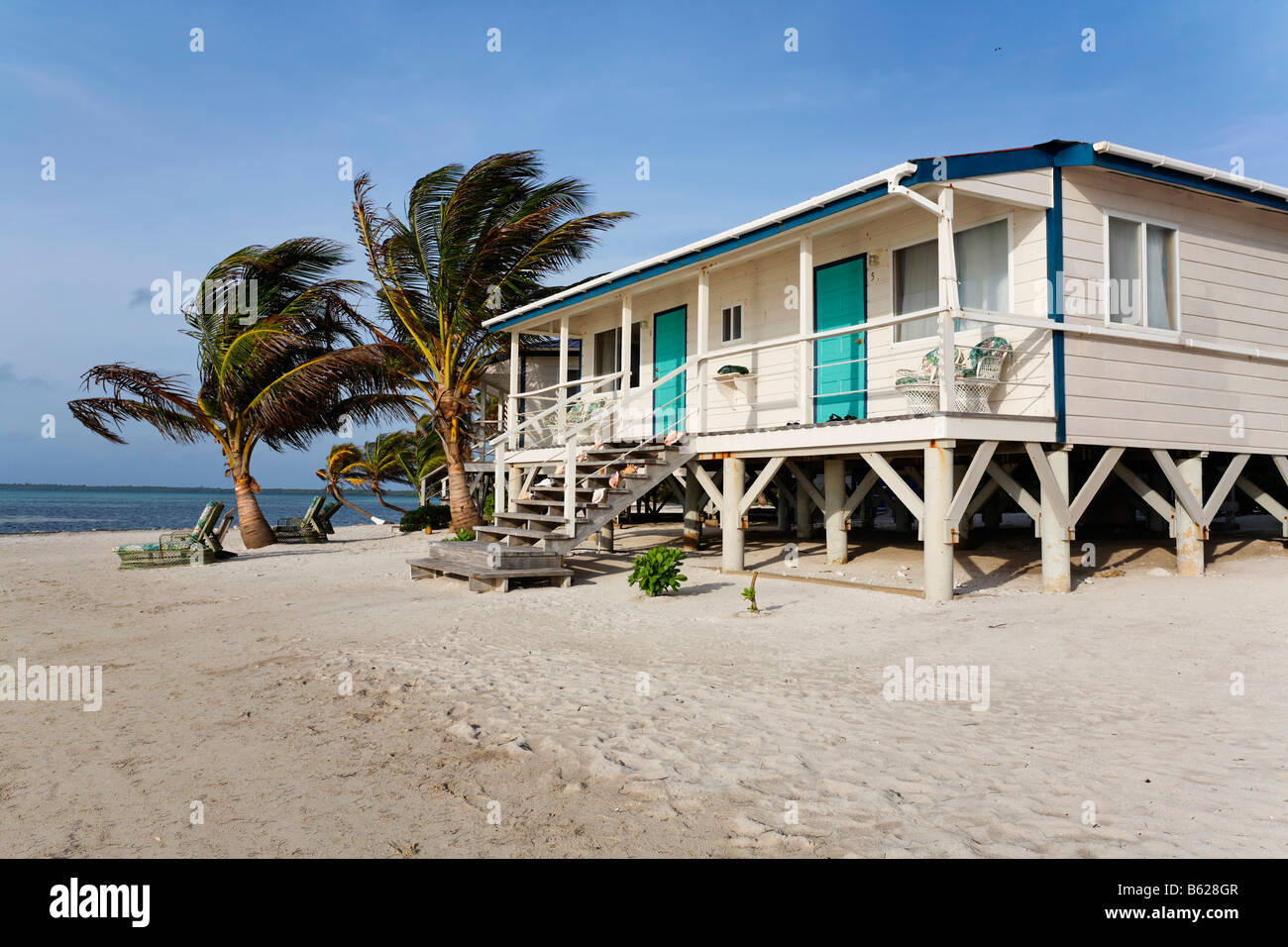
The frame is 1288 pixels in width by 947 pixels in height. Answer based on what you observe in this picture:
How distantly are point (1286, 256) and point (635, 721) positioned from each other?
12.3 metres

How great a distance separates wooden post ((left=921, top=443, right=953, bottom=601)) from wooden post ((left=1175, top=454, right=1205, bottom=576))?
3.96 meters

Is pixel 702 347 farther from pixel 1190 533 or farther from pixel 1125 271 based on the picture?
pixel 1190 533

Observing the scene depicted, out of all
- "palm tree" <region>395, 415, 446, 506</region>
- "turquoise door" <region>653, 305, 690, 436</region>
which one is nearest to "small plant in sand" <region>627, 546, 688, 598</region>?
"turquoise door" <region>653, 305, 690, 436</region>

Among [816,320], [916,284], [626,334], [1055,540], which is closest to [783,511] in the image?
[626,334]

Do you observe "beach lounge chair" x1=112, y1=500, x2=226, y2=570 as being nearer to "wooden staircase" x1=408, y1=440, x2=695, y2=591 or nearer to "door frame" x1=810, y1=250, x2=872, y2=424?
"wooden staircase" x1=408, y1=440, x2=695, y2=591

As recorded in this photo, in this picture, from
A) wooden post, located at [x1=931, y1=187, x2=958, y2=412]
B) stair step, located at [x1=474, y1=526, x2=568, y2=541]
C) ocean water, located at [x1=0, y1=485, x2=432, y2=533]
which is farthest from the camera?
ocean water, located at [x1=0, y1=485, x2=432, y2=533]

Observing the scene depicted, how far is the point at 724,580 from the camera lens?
11.0 meters

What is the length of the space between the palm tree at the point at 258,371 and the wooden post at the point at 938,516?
1350 centimetres

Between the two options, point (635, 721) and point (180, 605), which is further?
point (180, 605)

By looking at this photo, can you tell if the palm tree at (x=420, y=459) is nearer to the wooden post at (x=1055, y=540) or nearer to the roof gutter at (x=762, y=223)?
the roof gutter at (x=762, y=223)

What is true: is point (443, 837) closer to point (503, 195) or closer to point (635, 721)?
point (635, 721)

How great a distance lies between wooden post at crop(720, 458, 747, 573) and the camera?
1168 centimetres

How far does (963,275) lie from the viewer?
10172mm
